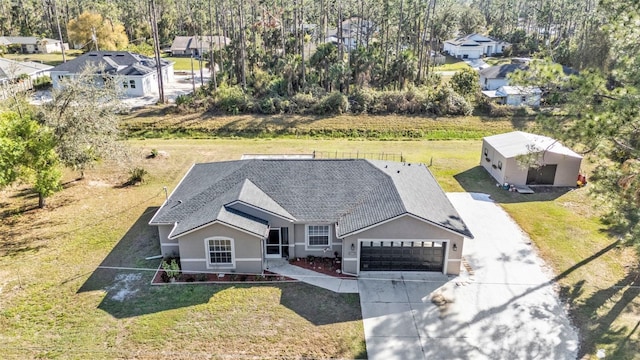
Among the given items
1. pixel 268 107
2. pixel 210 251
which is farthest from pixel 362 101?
pixel 210 251

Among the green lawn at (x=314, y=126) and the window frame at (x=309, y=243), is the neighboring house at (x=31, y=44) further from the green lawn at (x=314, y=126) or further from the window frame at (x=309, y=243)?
the window frame at (x=309, y=243)

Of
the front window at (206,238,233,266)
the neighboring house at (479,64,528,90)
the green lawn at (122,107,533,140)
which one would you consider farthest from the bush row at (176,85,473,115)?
the front window at (206,238,233,266)

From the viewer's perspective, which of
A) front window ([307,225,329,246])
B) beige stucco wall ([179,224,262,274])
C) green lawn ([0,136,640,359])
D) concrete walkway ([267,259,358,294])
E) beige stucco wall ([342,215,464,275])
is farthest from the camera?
front window ([307,225,329,246])

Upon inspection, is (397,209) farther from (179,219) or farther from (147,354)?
(147,354)

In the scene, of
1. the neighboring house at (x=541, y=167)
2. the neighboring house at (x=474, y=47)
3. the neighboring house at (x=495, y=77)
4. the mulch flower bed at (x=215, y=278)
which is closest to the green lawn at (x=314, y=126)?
the neighboring house at (x=541, y=167)

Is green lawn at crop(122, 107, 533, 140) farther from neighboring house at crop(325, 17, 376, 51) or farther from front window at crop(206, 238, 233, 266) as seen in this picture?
front window at crop(206, 238, 233, 266)

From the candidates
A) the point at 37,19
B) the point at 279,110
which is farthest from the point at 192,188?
the point at 37,19
